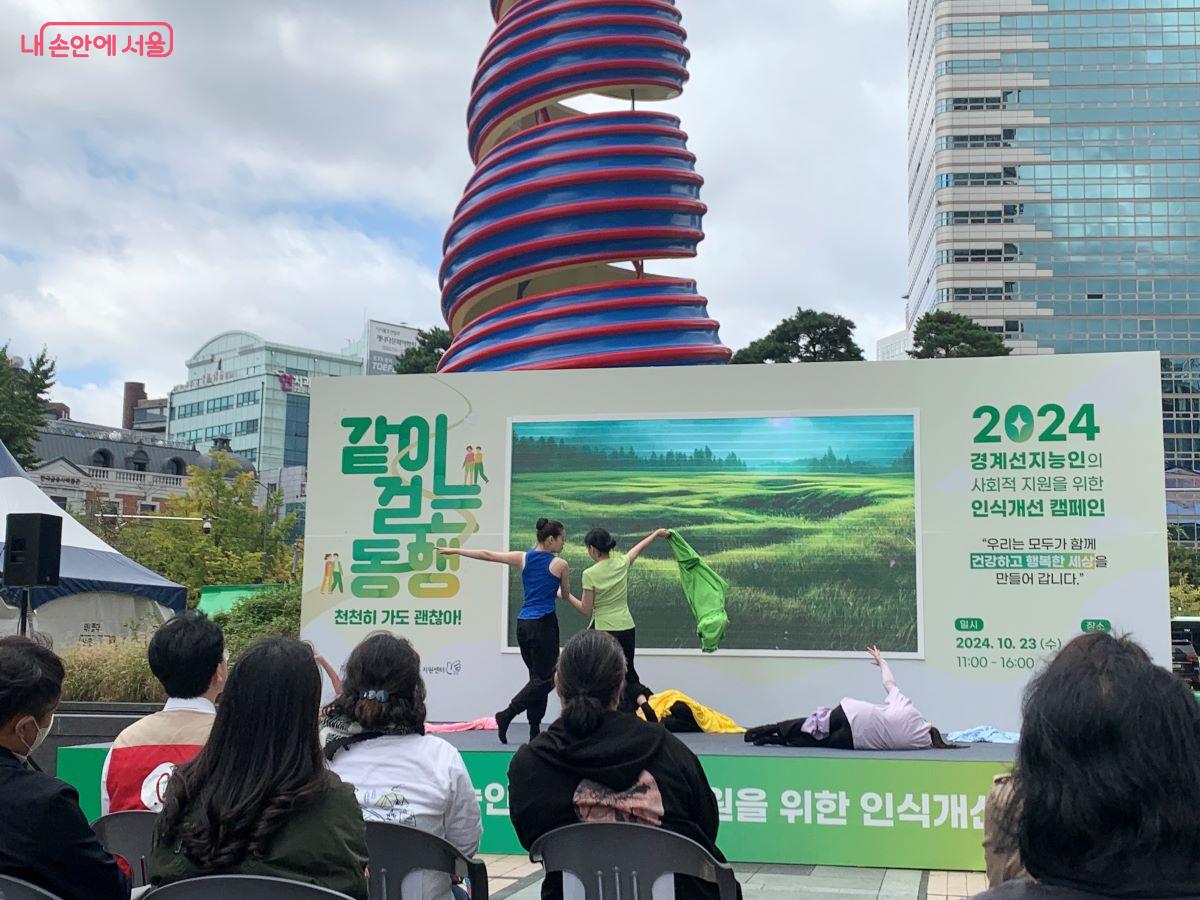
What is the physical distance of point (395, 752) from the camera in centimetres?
357

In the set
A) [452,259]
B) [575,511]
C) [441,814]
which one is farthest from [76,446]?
[441,814]

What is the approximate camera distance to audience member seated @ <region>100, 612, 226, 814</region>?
381 centimetres

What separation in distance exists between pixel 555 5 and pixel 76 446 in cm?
6680

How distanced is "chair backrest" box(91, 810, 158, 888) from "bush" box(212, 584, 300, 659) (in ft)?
37.1

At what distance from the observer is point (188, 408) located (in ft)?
342

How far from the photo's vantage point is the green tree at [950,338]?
3994 centimetres

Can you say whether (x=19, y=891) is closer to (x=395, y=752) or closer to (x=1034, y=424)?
(x=395, y=752)

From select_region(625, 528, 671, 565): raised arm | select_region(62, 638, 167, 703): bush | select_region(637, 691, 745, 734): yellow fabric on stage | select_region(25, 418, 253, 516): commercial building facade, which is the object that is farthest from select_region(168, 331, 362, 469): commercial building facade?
select_region(637, 691, 745, 734): yellow fabric on stage

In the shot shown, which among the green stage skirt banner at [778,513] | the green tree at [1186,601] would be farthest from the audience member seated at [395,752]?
the green tree at [1186,601]

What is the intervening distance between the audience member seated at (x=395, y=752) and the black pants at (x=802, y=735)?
14.4ft

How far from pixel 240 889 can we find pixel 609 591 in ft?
20.6

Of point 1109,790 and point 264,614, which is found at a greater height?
point 1109,790

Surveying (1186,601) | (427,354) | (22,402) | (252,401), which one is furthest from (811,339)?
(252,401)

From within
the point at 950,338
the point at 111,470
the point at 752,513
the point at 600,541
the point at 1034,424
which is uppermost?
the point at 950,338
